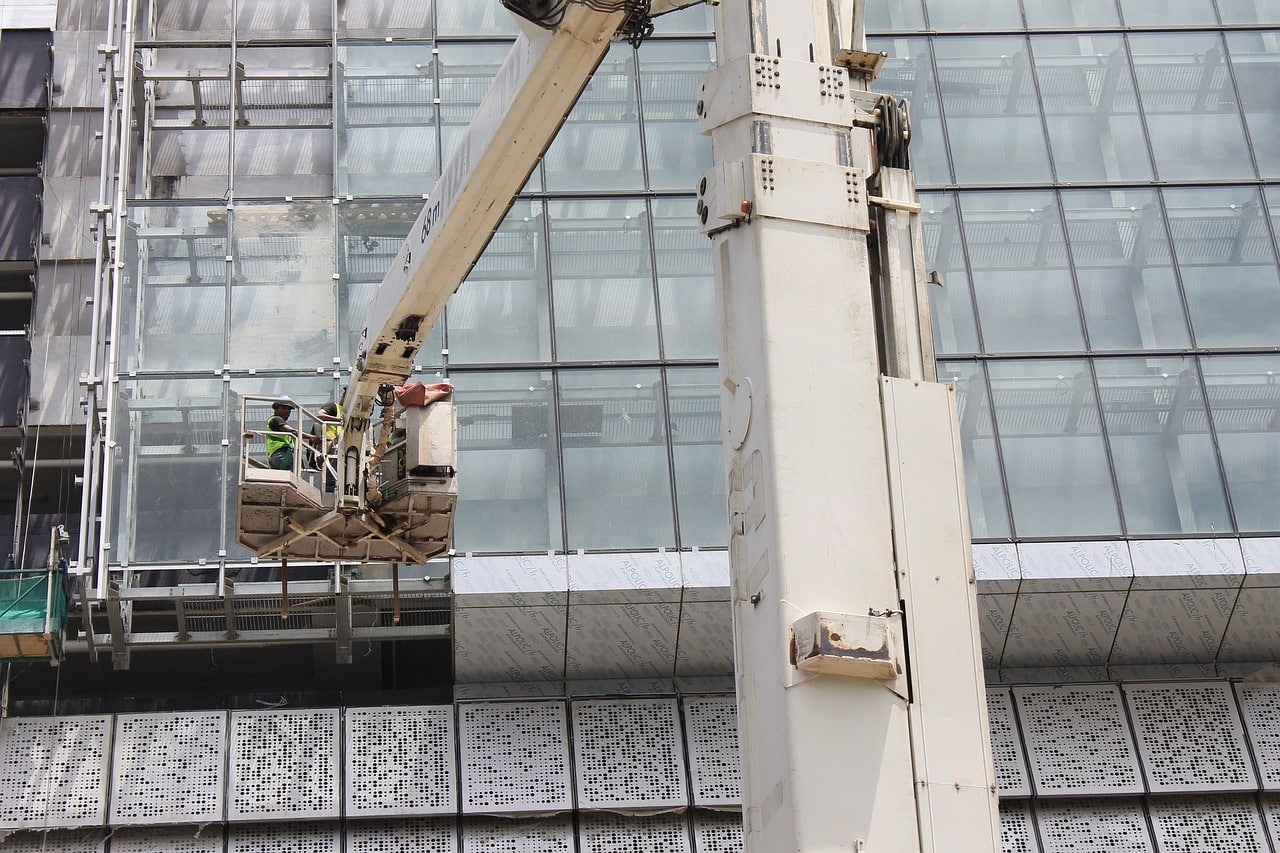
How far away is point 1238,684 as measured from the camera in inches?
992

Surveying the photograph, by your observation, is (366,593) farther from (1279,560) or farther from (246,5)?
(1279,560)

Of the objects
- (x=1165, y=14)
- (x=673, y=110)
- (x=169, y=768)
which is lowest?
(x=169, y=768)

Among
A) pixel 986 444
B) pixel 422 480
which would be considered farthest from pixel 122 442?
pixel 986 444

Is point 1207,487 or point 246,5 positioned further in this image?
point 246,5

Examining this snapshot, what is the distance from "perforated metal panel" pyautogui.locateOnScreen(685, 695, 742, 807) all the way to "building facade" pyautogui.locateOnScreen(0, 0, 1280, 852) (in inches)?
2.0

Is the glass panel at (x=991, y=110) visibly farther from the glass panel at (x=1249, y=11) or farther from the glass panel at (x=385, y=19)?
the glass panel at (x=385, y=19)

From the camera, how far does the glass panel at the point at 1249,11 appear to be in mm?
26469

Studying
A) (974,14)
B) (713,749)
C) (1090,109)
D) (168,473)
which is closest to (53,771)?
(168,473)

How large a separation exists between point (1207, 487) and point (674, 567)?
25.1ft

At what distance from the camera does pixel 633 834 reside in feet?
77.4

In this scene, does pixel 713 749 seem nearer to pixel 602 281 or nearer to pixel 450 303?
pixel 602 281

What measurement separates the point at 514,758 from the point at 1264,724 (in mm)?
10951

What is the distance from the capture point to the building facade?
76.1ft

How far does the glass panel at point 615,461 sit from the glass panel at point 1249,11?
Answer: 1087cm
